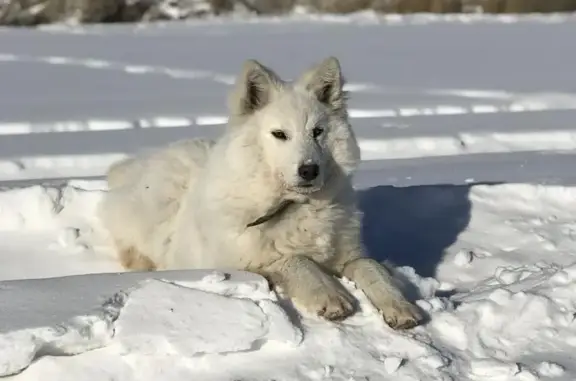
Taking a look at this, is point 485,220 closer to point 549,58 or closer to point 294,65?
point 294,65

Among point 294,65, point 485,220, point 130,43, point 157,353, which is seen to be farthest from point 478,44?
point 157,353

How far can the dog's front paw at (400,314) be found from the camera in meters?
2.87

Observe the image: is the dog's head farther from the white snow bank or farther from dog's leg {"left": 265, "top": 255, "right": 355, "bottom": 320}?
the white snow bank

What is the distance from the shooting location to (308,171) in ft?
10.6

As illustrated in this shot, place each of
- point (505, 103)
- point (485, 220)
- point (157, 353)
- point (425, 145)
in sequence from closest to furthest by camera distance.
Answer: point (157, 353)
point (485, 220)
point (425, 145)
point (505, 103)

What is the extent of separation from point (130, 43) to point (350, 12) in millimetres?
5413

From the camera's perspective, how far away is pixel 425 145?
7.08 meters

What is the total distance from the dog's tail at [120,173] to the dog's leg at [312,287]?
1.47 metres

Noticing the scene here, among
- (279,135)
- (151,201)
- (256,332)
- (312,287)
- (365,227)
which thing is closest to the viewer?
(256,332)

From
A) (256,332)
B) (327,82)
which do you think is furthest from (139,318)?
(327,82)

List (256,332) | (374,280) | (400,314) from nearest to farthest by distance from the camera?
(256,332) → (400,314) → (374,280)

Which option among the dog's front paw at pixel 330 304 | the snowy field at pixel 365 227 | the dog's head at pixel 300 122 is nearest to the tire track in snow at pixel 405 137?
the snowy field at pixel 365 227

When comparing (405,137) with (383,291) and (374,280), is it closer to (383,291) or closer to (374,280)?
(374,280)

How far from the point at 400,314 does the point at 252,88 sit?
1201 mm
